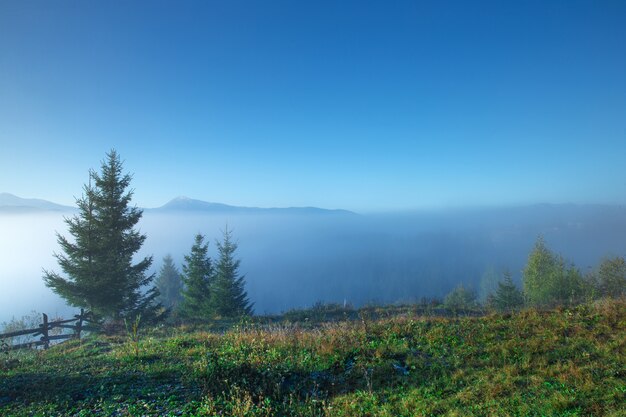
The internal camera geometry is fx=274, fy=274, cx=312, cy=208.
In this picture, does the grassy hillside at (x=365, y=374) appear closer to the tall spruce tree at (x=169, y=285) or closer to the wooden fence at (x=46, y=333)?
the wooden fence at (x=46, y=333)

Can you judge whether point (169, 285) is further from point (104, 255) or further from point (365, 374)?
point (365, 374)

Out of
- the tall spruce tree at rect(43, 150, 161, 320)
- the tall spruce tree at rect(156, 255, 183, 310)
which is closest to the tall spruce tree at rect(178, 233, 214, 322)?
the tall spruce tree at rect(43, 150, 161, 320)

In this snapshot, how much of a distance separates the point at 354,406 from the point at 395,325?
17.8 feet

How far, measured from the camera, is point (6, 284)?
193000 millimetres

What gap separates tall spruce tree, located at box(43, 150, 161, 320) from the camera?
19.6 meters

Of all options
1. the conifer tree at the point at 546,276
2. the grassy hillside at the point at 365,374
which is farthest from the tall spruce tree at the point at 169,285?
the conifer tree at the point at 546,276

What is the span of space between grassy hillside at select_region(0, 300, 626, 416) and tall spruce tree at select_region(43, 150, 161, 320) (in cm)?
1067

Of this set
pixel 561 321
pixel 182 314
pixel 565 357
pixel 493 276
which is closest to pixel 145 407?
pixel 565 357

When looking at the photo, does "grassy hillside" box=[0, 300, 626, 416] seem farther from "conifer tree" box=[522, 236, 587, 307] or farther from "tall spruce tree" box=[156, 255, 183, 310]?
"tall spruce tree" box=[156, 255, 183, 310]

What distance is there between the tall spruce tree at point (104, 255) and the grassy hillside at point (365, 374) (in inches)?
420

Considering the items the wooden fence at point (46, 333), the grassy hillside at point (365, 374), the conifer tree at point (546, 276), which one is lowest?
the conifer tree at point (546, 276)

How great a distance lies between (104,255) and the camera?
67.3 ft

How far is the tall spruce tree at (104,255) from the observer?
773 inches

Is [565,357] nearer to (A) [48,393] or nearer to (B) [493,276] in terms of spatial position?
(A) [48,393]
